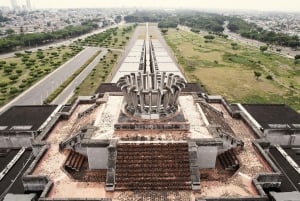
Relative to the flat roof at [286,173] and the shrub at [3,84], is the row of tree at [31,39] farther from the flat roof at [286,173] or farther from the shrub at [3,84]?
the flat roof at [286,173]

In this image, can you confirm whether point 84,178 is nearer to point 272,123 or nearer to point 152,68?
point 152,68

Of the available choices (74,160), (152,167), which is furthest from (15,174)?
(152,167)

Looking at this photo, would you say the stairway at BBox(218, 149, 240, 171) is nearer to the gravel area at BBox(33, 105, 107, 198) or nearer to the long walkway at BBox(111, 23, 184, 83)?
the gravel area at BBox(33, 105, 107, 198)

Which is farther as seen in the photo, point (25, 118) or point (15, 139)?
point (25, 118)

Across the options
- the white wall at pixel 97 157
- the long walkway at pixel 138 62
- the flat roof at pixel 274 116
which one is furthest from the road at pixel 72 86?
the flat roof at pixel 274 116

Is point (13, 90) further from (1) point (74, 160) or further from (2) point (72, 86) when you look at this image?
(1) point (74, 160)
